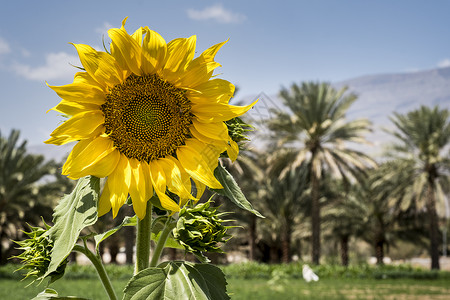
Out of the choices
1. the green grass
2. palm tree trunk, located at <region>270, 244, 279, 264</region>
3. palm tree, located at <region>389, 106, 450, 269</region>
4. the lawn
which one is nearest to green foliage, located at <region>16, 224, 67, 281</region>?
the green grass

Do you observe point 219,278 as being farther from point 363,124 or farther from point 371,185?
point 371,185

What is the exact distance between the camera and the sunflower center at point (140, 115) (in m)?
1.04

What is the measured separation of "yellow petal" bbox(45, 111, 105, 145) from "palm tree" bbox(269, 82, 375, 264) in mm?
22152

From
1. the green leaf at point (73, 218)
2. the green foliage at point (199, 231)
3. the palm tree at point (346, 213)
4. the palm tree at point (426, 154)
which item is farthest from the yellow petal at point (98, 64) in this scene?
the palm tree at point (346, 213)

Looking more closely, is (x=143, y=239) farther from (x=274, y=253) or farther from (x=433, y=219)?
(x=274, y=253)

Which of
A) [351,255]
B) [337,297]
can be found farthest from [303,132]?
[351,255]

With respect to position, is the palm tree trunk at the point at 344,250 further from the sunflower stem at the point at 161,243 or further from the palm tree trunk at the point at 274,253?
the sunflower stem at the point at 161,243

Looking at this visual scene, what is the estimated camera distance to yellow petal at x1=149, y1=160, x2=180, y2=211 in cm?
96

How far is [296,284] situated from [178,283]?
1796cm

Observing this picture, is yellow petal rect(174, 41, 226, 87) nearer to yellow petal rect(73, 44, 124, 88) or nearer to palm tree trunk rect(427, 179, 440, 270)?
yellow petal rect(73, 44, 124, 88)

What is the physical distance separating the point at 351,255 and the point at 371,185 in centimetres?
2391

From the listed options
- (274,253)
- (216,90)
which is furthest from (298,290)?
(274,253)

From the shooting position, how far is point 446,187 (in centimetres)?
2600

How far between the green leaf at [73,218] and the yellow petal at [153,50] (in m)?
0.26
